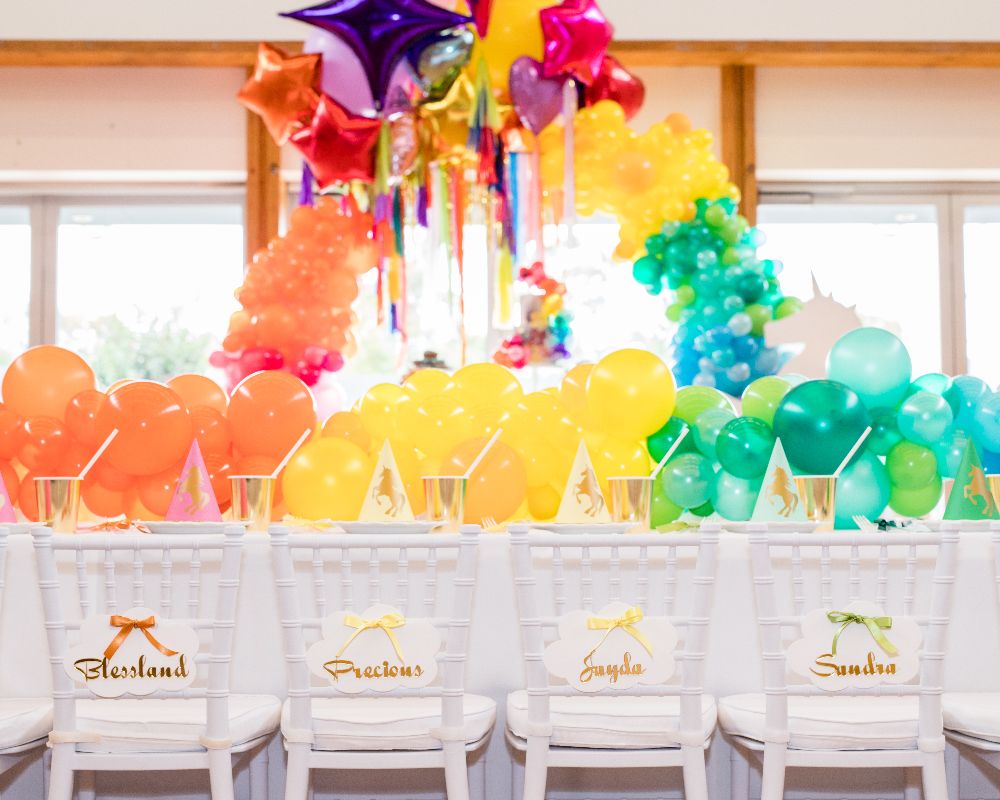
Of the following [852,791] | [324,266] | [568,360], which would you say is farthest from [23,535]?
[568,360]

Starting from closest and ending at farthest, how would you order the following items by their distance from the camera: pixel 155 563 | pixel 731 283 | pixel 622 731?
1. pixel 622 731
2. pixel 155 563
3. pixel 731 283

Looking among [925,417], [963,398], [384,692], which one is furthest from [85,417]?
[963,398]

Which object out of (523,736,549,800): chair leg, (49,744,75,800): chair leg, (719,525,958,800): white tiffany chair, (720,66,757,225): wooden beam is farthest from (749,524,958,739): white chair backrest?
(720,66,757,225): wooden beam

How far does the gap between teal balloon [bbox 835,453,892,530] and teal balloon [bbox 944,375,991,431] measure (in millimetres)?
262

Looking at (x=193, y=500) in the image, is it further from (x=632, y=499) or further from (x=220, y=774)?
(x=632, y=499)

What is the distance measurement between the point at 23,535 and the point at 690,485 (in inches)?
47.8

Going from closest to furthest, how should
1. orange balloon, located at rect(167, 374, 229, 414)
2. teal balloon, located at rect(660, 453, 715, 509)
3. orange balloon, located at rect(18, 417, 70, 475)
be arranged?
teal balloon, located at rect(660, 453, 715, 509) < orange balloon, located at rect(18, 417, 70, 475) < orange balloon, located at rect(167, 374, 229, 414)

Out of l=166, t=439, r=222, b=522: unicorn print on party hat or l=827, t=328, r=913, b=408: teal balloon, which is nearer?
l=166, t=439, r=222, b=522: unicorn print on party hat

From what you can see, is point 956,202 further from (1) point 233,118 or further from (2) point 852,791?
(2) point 852,791

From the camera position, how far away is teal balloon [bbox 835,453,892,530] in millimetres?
2229

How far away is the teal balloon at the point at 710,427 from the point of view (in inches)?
89.5

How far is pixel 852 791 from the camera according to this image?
206 centimetres

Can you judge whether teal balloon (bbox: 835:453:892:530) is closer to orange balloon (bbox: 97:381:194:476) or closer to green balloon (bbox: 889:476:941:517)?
green balloon (bbox: 889:476:941:517)

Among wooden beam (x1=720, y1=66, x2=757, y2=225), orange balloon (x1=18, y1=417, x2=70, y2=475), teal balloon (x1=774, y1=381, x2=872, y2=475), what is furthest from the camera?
wooden beam (x1=720, y1=66, x2=757, y2=225)
